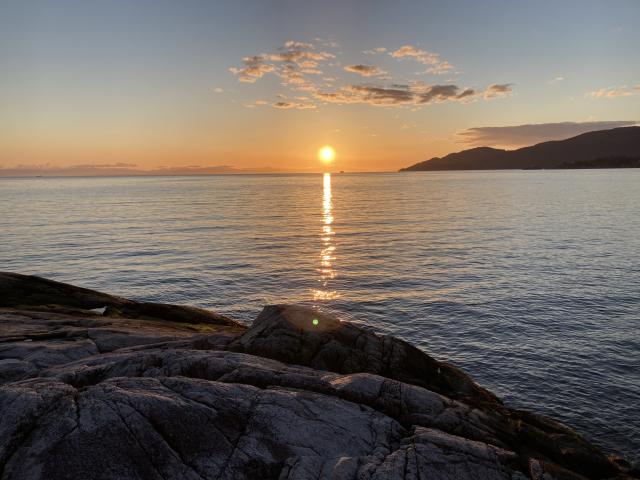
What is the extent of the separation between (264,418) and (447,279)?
34.3 metres

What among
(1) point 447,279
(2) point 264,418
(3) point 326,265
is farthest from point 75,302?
(1) point 447,279

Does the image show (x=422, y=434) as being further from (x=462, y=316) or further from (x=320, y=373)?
(x=462, y=316)

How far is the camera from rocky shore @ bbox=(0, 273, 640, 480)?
9.27 metres

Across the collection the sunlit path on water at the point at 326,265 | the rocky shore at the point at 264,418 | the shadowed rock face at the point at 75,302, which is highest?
the rocky shore at the point at 264,418

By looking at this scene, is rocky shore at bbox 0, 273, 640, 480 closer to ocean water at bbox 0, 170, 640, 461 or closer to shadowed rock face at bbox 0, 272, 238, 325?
ocean water at bbox 0, 170, 640, 461

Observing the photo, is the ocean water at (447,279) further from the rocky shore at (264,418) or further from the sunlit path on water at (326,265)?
the rocky shore at (264,418)

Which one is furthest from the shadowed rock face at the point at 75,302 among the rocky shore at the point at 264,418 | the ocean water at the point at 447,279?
the rocky shore at the point at 264,418

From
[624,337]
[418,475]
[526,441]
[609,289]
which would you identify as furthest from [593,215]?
[418,475]

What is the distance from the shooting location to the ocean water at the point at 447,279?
23.7m

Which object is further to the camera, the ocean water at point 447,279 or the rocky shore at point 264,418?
the ocean water at point 447,279

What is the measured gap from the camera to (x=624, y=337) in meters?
27.7

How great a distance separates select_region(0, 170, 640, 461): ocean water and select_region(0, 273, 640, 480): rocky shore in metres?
7.37

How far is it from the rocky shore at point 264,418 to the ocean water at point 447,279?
24.2ft

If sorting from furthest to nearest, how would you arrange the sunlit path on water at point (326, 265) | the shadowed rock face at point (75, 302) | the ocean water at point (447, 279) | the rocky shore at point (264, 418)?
the sunlit path on water at point (326, 265), the shadowed rock face at point (75, 302), the ocean water at point (447, 279), the rocky shore at point (264, 418)
